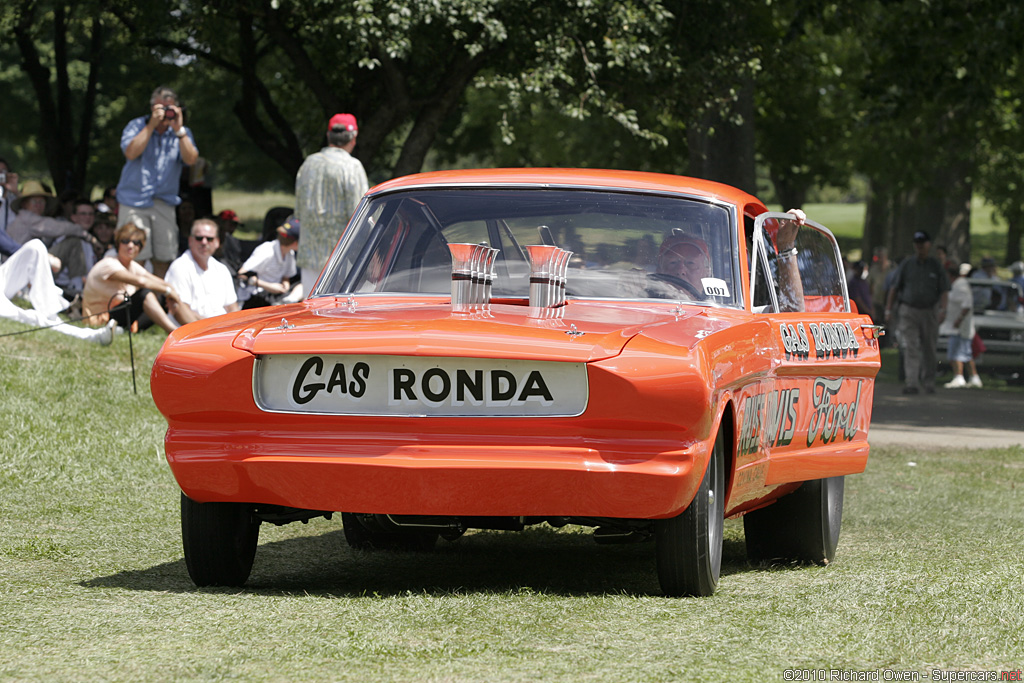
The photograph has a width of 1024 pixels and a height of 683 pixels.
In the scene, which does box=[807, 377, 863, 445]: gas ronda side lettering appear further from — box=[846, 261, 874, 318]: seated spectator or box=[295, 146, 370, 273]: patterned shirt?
box=[846, 261, 874, 318]: seated spectator

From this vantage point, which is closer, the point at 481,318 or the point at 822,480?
the point at 481,318

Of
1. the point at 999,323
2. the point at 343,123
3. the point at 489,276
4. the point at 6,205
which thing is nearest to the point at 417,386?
the point at 489,276

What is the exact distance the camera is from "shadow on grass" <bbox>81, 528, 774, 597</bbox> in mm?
5285

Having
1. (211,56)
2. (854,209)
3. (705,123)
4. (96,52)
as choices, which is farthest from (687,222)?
(854,209)

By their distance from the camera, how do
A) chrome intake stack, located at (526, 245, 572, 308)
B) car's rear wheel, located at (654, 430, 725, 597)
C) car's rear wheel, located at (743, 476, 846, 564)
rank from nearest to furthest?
car's rear wheel, located at (654, 430, 725, 597), chrome intake stack, located at (526, 245, 572, 308), car's rear wheel, located at (743, 476, 846, 564)

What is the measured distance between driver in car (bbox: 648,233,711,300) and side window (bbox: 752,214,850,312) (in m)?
0.34

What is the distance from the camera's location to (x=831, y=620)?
4594 millimetres

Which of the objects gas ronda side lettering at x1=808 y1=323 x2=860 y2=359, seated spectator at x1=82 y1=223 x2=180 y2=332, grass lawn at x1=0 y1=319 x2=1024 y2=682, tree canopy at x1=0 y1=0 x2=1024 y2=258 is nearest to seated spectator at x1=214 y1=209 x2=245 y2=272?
tree canopy at x1=0 y1=0 x2=1024 y2=258

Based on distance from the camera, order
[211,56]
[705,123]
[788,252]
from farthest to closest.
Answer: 1. [211,56]
2. [705,123]
3. [788,252]

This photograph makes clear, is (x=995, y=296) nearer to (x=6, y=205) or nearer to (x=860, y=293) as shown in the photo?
(x=860, y=293)

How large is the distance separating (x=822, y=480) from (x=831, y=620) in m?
1.92

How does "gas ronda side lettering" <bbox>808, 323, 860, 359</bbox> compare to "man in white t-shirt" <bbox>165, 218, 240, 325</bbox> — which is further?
"man in white t-shirt" <bbox>165, 218, 240, 325</bbox>

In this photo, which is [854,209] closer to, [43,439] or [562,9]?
[562,9]

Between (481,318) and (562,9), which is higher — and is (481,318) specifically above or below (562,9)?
below
